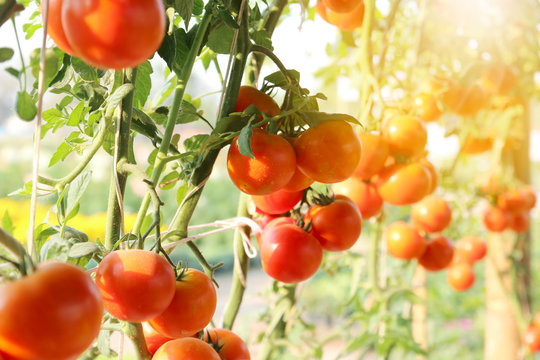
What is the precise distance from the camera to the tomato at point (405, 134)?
64cm

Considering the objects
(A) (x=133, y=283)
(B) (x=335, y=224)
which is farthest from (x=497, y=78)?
(A) (x=133, y=283)

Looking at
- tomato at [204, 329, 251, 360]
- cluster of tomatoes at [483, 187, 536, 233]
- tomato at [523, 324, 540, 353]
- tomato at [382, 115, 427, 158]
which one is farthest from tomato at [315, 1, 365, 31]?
tomato at [523, 324, 540, 353]

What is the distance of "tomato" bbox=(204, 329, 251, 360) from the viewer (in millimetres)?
397

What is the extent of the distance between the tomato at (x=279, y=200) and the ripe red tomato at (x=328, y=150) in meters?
0.08

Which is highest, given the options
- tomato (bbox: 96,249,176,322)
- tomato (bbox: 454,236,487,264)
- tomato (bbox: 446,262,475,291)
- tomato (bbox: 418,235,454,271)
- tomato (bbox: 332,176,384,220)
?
tomato (bbox: 96,249,176,322)

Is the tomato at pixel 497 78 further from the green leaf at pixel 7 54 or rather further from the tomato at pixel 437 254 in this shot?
the green leaf at pixel 7 54

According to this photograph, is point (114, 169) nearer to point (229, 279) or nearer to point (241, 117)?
point (241, 117)

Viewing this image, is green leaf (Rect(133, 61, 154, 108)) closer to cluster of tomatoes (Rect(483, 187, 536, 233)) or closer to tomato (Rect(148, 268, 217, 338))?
tomato (Rect(148, 268, 217, 338))

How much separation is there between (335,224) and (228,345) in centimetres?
15

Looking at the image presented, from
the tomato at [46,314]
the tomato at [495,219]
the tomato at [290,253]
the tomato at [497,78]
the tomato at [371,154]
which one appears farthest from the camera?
the tomato at [495,219]

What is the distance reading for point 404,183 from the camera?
0.65 meters

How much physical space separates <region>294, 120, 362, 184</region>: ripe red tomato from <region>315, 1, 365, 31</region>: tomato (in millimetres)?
312

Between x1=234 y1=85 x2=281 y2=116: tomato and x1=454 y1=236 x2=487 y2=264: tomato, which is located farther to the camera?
x1=454 y1=236 x2=487 y2=264: tomato

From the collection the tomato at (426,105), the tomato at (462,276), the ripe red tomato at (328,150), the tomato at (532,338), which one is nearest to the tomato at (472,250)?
the tomato at (462,276)
